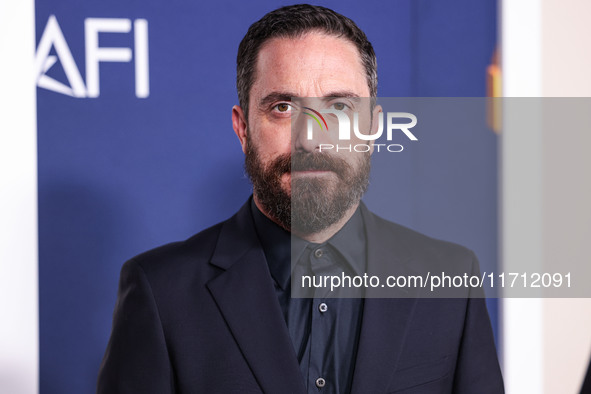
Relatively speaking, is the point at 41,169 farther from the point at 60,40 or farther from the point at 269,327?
the point at 269,327

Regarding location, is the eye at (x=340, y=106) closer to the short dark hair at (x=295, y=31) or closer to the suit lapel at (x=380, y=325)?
the short dark hair at (x=295, y=31)

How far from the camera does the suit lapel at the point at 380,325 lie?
4.00ft

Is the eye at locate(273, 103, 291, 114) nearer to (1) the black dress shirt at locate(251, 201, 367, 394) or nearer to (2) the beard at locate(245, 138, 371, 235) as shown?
(2) the beard at locate(245, 138, 371, 235)

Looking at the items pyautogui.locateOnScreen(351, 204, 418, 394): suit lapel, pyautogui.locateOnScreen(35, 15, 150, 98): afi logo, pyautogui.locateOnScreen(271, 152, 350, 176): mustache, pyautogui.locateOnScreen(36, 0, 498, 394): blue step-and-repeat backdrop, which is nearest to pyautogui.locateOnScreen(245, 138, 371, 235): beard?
pyautogui.locateOnScreen(271, 152, 350, 176): mustache

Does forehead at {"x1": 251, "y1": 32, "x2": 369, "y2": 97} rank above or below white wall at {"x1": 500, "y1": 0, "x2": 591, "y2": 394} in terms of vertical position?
above

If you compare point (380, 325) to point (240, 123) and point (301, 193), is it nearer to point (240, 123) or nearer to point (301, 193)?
point (301, 193)

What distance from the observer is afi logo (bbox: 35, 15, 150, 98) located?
1.89 metres

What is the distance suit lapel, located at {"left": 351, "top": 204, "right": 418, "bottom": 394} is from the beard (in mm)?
100

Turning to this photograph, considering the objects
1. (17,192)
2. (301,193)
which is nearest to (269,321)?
(301,193)

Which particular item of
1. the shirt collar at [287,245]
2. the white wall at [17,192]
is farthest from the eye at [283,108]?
the white wall at [17,192]

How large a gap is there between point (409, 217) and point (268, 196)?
16.2 inches

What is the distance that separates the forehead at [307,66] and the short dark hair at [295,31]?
0.05 feet

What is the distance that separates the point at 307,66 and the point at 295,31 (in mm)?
88

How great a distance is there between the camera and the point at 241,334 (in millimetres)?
1231
